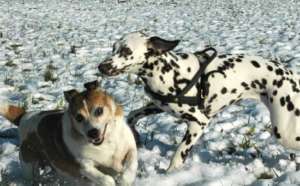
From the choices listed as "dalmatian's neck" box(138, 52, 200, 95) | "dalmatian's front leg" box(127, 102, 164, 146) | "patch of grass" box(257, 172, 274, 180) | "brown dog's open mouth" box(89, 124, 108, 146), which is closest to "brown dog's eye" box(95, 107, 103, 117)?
"brown dog's open mouth" box(89, 124, 108, 146)

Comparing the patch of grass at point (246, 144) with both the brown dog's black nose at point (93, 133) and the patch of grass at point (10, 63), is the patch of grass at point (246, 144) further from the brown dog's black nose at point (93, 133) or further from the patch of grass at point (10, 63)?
the patch of grass at point (10, 63)

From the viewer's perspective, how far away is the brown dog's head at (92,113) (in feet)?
16.2

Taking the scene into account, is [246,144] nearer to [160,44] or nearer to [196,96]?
[196,96]

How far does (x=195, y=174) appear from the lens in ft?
19.2

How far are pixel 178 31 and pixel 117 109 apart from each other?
36.9 ft

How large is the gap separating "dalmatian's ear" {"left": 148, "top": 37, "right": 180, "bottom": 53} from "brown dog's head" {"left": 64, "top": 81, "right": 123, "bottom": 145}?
0.93m

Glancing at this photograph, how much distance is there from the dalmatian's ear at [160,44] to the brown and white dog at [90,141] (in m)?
0.88

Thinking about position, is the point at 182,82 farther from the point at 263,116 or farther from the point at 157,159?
the point at 263,116

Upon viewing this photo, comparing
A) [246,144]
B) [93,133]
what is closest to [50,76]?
[246,144]

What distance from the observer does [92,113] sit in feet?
16.6

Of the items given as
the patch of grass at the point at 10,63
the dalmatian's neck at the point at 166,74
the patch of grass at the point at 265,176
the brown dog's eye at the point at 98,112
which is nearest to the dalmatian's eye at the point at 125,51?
the dalmatian's neck at the point at 166,74

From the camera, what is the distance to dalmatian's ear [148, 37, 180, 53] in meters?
5.81

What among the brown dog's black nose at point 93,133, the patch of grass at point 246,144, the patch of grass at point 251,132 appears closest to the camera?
the brown dog's black nose at point 93,133

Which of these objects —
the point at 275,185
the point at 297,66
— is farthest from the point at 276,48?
the point at 275,185
